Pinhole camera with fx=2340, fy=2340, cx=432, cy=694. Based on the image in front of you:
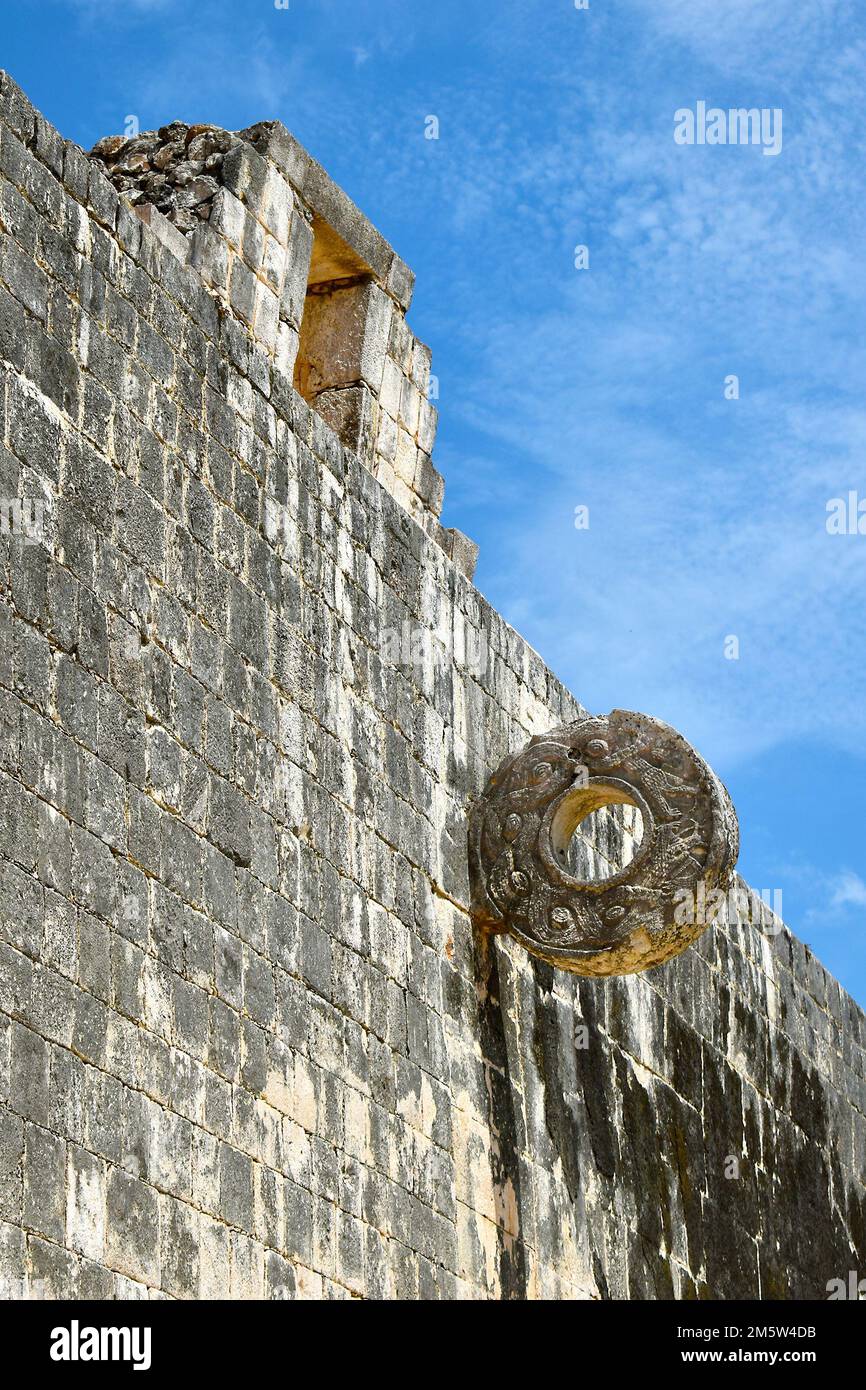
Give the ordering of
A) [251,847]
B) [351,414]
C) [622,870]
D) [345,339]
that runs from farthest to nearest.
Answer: [345,339] < [351,414] < [622,870] < [251,847]

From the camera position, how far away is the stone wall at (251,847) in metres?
6.08

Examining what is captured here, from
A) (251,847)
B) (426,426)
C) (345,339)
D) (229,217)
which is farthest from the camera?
(426,426)

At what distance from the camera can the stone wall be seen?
608 centimetres

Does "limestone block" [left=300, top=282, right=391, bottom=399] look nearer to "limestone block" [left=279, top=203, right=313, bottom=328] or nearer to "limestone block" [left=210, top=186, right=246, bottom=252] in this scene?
"limestone block" [left=279, top=203, right=313, bottom=328]

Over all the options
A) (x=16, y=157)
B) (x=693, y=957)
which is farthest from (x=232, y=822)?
(x=693, y=957)

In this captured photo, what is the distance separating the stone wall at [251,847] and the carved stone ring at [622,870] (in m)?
0.18

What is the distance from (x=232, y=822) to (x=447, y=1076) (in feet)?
5.50

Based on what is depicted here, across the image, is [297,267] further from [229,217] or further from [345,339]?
[345,339]

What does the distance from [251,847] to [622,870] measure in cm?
214

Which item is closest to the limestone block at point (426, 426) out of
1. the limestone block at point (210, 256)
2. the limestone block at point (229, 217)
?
the limestone block at point (229, 217)

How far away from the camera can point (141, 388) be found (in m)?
6.93

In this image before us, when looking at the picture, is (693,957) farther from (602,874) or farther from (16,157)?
(16,157)

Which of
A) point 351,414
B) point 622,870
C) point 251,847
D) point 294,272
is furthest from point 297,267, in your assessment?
point 251,847

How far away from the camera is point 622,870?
884cm
